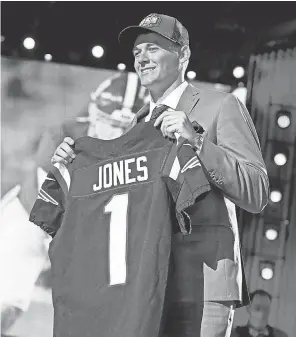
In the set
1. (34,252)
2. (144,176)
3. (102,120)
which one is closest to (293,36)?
(102,120)

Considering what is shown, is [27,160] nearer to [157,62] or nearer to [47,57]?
[47,57]

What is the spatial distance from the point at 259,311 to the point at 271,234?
0.35m

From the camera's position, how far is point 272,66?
3.22 m

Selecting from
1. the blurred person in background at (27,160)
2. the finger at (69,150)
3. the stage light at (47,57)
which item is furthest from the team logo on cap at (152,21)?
the stage light at (47,57)

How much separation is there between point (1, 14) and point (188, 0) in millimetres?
837

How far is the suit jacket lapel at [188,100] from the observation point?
1714 millimetres

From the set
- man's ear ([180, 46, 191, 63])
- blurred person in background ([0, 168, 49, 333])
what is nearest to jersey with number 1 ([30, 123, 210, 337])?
man's ear ([180, 46, 191, 63])

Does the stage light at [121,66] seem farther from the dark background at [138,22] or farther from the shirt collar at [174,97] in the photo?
the shirt collar at [174,97]

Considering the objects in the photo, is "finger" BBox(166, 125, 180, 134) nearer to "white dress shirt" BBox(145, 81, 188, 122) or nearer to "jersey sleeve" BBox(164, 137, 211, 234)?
"jersey sleeve" BBox(164, 137, 211, 234)

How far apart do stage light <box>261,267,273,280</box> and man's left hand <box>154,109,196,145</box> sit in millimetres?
1798

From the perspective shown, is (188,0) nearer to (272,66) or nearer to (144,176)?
(272,66)

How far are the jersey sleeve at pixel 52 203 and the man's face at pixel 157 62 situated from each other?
0.34 m

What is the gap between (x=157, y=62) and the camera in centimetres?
175

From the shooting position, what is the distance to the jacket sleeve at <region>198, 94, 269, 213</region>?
5.05ft
